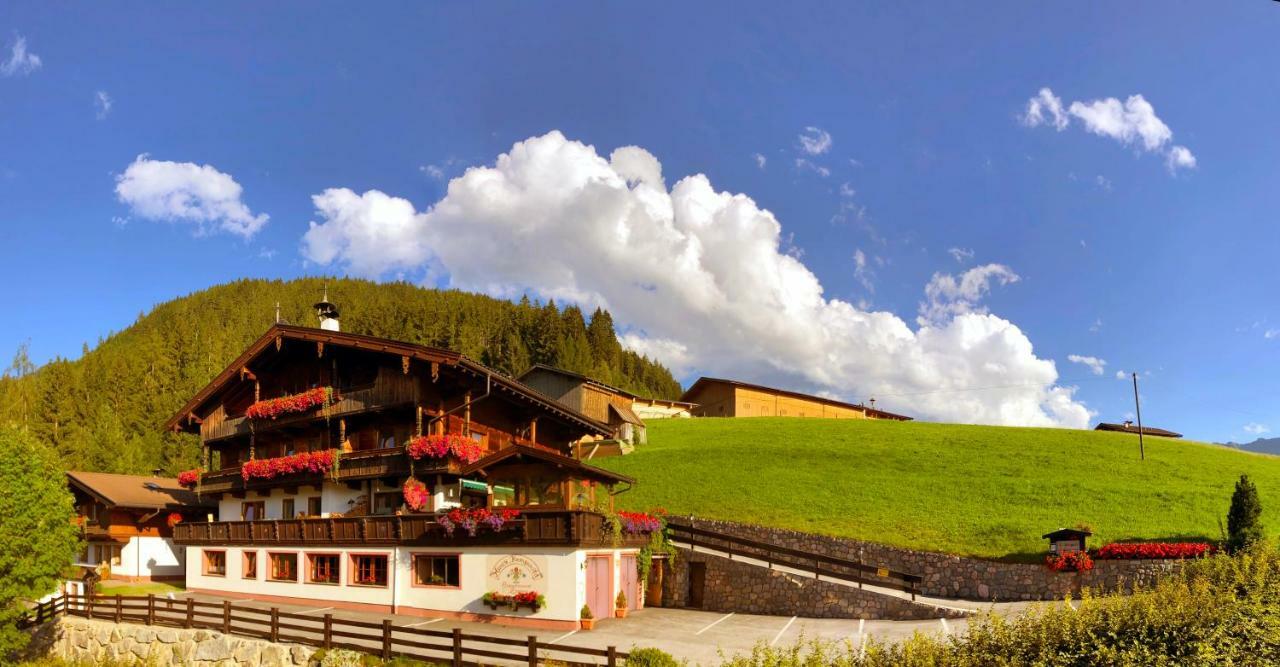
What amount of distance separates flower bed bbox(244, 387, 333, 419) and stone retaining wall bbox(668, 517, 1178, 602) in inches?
892

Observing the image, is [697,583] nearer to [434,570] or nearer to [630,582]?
[630,582]

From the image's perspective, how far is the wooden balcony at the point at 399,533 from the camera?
24859 mm

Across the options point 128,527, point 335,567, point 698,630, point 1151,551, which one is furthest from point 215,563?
point 1151,551

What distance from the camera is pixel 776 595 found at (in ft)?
95.0

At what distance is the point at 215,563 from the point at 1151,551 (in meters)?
38.7

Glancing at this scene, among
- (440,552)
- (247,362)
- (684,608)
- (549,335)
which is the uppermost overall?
(549,335)

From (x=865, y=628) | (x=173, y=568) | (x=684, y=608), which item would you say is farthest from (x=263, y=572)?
(x=865, y=628)

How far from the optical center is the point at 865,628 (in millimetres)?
24766

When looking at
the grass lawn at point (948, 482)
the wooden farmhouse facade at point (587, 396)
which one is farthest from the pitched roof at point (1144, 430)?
the wooden farmhouse facade at point (587, 396)

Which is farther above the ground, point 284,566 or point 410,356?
point 410,356

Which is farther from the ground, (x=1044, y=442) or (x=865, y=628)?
(x=1044, y=442)

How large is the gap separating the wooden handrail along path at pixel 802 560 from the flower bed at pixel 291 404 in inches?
620

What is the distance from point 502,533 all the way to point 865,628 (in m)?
11.7

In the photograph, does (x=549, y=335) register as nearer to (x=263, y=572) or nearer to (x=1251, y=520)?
(x=263, y=572)
